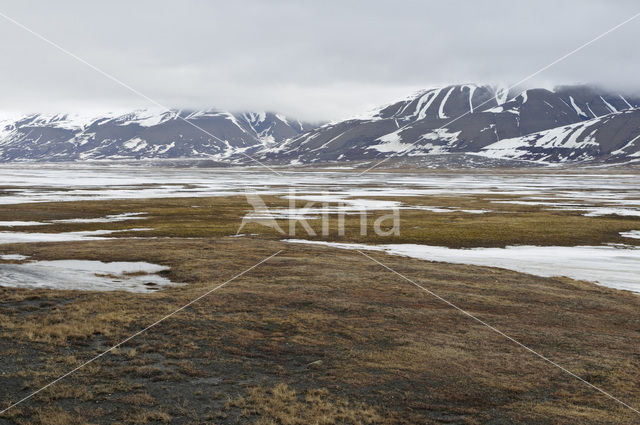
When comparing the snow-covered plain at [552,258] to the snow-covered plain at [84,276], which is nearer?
the snow-covered plain at [84,276]

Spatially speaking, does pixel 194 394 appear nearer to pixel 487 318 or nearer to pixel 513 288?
pixel 487 318

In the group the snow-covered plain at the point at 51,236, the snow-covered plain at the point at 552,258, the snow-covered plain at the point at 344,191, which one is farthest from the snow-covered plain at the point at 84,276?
the snow-covered plain at the point at 344,191

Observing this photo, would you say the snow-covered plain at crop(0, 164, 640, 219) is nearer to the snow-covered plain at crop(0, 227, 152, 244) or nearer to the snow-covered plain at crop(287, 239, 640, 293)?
the snow-covered plain at crop(287, 239, 640, 293)

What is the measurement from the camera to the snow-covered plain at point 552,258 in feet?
100

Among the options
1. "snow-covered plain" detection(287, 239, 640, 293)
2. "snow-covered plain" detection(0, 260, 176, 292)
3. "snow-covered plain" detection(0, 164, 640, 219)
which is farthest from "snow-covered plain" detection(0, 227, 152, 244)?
"snow-covered plain" detection(0, 164, 640, 219)

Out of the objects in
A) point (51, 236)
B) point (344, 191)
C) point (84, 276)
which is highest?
point (344, 191)

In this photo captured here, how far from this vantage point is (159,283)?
2527 centimetres

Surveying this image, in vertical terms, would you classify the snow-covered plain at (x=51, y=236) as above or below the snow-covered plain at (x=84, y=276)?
above

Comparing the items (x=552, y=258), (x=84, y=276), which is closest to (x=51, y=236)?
(x=84, y=276)

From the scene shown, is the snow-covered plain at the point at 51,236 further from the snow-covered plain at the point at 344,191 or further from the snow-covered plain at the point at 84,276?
the snow-covered plain at the point at 344,191

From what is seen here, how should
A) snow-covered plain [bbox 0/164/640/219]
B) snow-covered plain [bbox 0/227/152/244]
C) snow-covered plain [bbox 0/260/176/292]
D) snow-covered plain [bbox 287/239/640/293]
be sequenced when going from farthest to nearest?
1. snow-covered plain [bbox 0/164/640/219]
2. snow-covered plain [bbox 0/227/152/244]
3. snow-covered plain [bbox 287/239/640/293]
4. snow-covered plain [bbox 0/260/176/292]

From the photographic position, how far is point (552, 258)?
36.2 m

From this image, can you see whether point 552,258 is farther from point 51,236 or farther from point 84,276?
point 51,236

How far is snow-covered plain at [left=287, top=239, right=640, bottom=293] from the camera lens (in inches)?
1201
